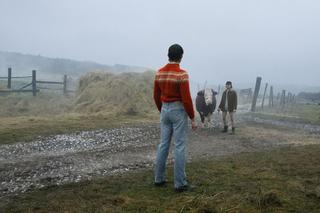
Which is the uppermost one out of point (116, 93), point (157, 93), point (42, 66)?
point (157, 93)

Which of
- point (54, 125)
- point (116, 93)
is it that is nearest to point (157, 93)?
point (54, 125)

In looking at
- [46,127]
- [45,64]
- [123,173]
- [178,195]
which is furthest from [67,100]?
[45,64]

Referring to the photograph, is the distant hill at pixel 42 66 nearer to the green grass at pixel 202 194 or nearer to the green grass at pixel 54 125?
the green grass at pixel 54 125

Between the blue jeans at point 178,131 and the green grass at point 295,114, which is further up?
the blue jeans at point 178,131

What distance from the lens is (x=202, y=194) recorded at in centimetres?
620

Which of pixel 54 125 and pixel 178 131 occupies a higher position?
pixel 178 131

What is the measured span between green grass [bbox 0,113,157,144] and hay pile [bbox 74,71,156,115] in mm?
1655

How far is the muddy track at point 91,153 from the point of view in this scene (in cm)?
763

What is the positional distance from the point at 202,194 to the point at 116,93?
15.8 meters

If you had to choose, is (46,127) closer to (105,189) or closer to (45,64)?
(105,189)

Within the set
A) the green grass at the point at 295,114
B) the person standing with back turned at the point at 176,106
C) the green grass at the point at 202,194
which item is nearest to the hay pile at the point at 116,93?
the green grass at the point at 295,114

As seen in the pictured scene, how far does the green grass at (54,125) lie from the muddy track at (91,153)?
702 mm

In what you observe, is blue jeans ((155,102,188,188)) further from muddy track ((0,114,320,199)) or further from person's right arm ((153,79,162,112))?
muddy track ((0,114,320,199))

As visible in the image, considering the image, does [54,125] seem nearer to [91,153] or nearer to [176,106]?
[91,153]
